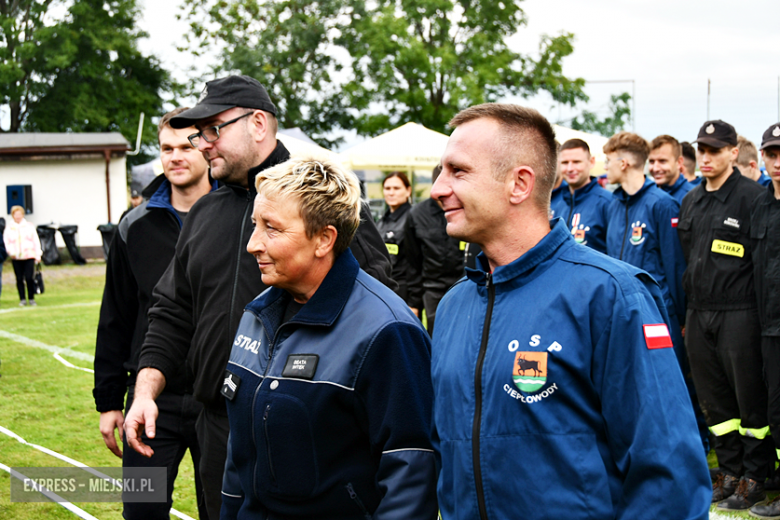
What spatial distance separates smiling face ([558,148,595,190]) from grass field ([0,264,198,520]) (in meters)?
4.12

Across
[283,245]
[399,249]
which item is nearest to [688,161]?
[399,249]

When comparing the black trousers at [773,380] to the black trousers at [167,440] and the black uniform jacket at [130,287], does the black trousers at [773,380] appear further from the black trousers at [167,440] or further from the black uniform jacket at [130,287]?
the black uniform jacket at [130,287]

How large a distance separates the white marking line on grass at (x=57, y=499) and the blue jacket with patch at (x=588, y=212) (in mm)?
4459

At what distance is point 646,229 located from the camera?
20.3 ft

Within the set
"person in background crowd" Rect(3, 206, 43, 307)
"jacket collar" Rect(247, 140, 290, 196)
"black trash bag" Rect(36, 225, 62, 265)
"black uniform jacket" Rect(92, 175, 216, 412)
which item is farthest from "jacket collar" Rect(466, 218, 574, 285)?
"black trash bag" Rect(36, 225, 62, 265)

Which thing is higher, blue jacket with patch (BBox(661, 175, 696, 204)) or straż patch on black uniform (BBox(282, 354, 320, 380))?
blue jacket with patch (BBox(661, 175, 696, 204))

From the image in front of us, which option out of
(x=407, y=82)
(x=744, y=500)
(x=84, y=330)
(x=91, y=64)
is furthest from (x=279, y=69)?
(x=744, y=500)

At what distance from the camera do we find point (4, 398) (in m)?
8.32

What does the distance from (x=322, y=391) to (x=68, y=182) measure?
96.3ft

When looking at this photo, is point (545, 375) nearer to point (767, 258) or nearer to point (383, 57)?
point (767, 258)

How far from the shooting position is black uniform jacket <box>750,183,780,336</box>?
488 cm

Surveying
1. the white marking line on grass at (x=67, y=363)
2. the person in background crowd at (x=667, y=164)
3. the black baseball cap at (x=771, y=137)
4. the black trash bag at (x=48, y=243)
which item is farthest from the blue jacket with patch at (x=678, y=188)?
the black trash bag at (x=48, y=243)

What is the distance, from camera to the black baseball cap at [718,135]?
219 inches

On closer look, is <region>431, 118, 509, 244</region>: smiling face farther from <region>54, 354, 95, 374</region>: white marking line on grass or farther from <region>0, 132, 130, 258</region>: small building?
<region>0, 132, 130, 258</region>: small building
